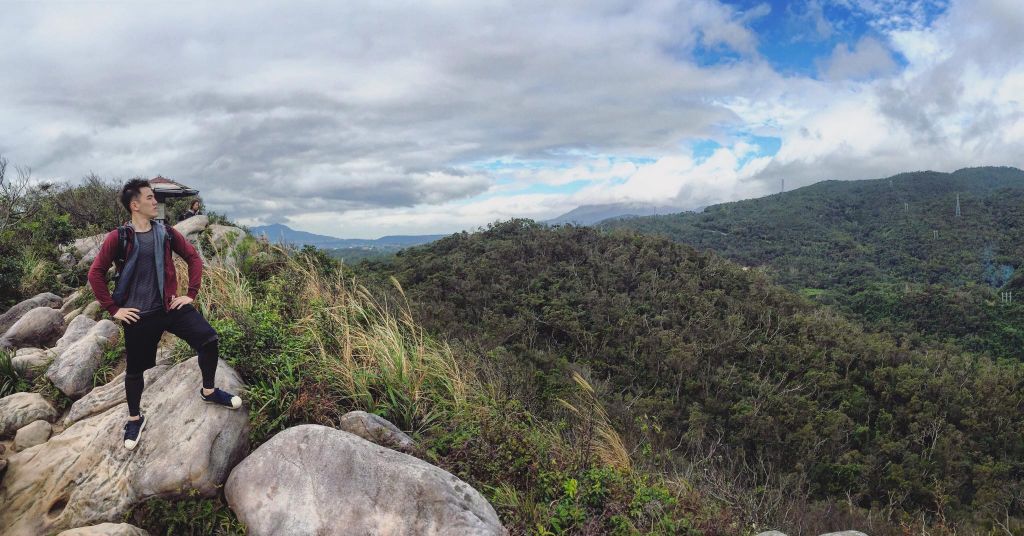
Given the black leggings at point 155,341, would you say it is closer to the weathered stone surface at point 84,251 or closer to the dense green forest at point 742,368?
the weathered stone surface at point 84,251

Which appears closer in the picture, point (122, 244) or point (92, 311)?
point (122, 244)

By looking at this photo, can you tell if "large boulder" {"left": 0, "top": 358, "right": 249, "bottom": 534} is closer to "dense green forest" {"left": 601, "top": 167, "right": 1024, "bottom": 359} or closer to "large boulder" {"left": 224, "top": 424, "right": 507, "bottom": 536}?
"large boulder" {"left": 224, "top": 424, "right": 507, "bottom": 536}

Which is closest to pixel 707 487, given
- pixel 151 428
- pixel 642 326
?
pixel 151 428

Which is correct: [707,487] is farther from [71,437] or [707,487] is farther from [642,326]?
[642,326]

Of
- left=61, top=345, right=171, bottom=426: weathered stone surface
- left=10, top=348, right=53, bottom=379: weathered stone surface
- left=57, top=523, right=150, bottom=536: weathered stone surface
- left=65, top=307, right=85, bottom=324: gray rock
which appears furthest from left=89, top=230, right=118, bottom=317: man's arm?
left=65, top=307, right=85, bottom=324: gray rock

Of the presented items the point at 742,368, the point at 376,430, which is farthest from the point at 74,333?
the point at 742,368

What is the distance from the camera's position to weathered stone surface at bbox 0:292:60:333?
715 cm

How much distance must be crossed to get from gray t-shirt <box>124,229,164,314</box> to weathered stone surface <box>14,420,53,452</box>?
170cm

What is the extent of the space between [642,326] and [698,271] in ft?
31.0

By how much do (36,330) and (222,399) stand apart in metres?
4.58

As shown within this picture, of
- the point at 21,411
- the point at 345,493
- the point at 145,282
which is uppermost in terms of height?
the point at 145,282

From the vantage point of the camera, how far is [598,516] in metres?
3.58

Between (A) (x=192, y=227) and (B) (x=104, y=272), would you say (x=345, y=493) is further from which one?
(A) (x=192, y=227)

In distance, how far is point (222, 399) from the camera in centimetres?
355
